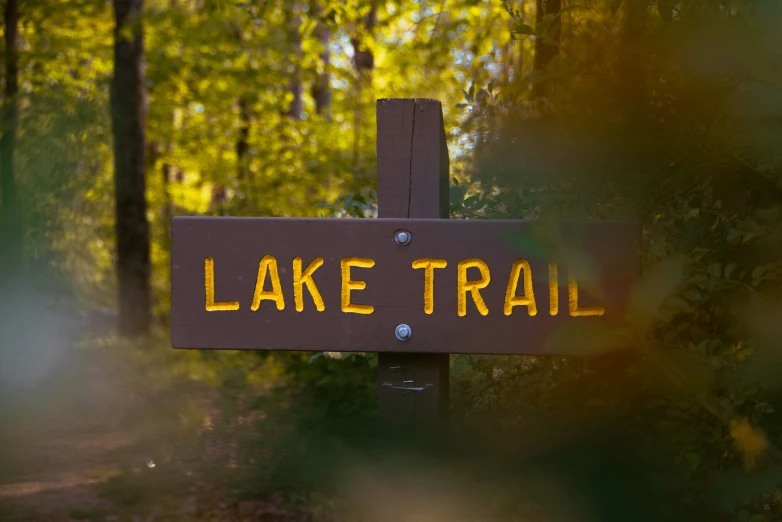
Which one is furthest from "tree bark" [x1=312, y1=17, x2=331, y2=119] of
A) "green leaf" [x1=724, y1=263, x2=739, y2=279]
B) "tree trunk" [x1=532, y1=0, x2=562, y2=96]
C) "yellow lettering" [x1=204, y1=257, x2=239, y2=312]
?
"green leaf" [x1=724, y1=263, x2=739, y2=279]

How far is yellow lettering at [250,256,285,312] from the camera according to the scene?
2.72 metres

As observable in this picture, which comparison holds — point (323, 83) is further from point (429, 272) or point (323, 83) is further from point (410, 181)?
point (429, 272)

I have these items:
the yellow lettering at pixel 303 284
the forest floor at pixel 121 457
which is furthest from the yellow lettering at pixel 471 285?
the forest floor at pixel 121 457

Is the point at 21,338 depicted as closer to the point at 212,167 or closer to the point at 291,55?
the point at 291,55

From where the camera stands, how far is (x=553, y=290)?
267 cm

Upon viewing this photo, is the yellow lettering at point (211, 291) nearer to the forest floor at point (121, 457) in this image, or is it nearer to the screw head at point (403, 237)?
the screw head at point (403, 237)

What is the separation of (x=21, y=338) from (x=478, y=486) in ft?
26.1

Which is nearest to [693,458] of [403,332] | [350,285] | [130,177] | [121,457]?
[403,332]

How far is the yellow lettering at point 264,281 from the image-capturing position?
272 cm

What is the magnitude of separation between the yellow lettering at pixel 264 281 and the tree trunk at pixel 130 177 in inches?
333

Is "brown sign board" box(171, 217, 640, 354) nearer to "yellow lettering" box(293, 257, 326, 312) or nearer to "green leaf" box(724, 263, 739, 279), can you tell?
"yellow lettering" box(293, 257, 326, 312)

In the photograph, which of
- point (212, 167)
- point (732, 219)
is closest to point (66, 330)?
point (212, 167)

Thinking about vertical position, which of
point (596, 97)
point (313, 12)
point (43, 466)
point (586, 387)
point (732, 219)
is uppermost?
point (313, 12)

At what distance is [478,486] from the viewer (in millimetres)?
3029
